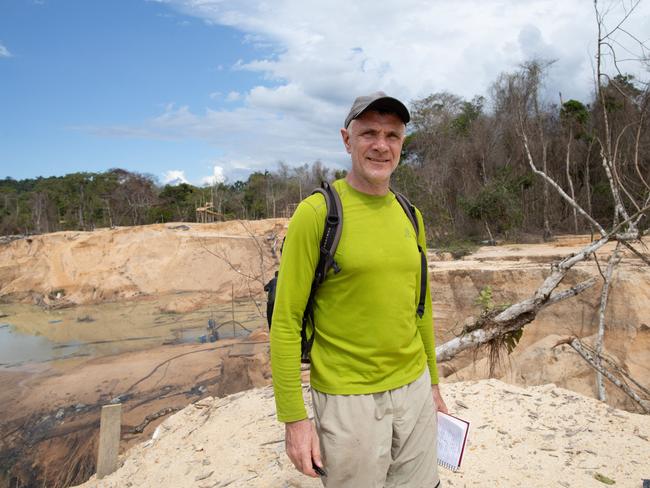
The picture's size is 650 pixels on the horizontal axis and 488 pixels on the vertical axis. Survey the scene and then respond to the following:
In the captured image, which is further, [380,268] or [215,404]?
[215,404]

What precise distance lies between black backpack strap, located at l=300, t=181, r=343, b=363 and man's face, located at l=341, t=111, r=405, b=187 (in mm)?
152

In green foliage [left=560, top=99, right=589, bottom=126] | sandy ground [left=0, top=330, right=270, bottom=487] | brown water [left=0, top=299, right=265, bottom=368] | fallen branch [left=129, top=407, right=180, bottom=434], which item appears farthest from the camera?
green foliage [left=560, top=99, right=589, bottom=126]

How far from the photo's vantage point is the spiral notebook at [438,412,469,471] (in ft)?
6.95

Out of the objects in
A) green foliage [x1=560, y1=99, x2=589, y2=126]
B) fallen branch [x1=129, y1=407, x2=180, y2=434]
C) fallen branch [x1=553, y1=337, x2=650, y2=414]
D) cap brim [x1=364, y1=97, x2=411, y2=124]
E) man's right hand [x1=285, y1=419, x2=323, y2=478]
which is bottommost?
fallen branch [x1=129, y1=407, x2=180, y2=434]

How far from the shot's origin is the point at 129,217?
3347cm

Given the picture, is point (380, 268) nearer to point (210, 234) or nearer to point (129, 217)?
point (210, 234)

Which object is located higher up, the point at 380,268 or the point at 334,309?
the point at 380,268

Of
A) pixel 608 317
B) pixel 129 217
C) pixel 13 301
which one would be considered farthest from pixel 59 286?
pixel 608 317

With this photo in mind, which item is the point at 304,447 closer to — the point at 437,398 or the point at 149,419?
the point at 437,398

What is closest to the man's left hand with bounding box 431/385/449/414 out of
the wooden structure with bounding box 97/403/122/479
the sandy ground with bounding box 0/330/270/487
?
the wooden structure with bounding box 97/403/122/479

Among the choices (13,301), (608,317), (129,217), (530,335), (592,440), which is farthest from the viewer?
(129,217)

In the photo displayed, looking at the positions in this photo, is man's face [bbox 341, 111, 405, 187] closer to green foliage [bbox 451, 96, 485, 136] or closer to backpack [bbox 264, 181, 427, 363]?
backpack [bbox 264, 181, 427, 363]

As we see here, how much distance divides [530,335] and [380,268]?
6.79 meters

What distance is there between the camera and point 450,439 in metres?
2.16
